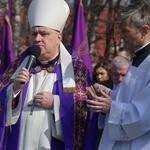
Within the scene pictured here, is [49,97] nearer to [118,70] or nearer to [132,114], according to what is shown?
[132,114]

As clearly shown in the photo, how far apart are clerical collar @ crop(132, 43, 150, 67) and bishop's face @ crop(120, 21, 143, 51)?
40mm

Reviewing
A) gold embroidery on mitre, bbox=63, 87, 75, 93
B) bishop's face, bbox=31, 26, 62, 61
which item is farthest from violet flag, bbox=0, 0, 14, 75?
gold embroidery on mitre, bbox=63, 87, 75, 93

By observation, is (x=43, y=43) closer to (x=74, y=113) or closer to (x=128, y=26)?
(x=74, y=113)

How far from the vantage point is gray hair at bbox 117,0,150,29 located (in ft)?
13.5

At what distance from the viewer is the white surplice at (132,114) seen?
4.00m

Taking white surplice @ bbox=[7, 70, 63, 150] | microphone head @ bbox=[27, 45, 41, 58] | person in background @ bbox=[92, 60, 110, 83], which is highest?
microphone head @ bbox=[27, 45, 41, 58]

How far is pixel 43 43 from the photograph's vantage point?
16.4 ft

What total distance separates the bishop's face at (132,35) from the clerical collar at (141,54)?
0.13ft

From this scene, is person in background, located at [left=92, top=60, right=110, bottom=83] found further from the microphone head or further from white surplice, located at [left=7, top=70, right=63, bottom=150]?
the microphone head

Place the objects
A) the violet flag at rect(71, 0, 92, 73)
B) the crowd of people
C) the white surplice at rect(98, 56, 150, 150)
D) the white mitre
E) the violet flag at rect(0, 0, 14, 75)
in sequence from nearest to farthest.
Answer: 1. the white surplice at rect(98, 56, 150, 150)
2. the crowd of people
3. the white mitre
4. the violet flag at rect(71, 0, 92, 73)
5. the violet flag at rect(0, 0, 14, 75)

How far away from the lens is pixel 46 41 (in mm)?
5027

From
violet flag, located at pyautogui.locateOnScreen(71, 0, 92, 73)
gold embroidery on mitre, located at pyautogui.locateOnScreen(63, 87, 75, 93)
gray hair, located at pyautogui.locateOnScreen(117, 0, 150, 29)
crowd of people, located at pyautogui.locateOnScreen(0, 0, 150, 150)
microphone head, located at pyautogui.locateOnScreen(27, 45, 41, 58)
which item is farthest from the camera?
violet flag, located at pyautogui.locateOnScreen(71, 0, 92, 73)

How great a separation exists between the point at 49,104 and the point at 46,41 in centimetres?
61

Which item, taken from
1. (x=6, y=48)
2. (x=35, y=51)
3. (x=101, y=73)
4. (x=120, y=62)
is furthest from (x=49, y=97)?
(x=101, y=73)
